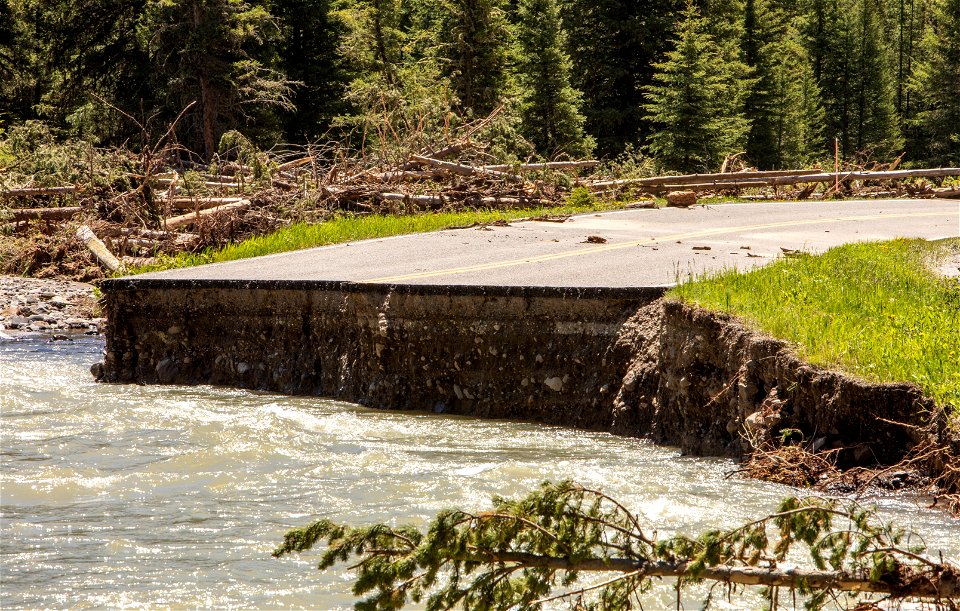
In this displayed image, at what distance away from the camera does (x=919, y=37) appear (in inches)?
3447

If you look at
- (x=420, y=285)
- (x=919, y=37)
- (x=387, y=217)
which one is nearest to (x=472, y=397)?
(x=420, y=285)

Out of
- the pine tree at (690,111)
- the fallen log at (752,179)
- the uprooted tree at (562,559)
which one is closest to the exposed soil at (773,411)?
the uprooted tree at (562,559)

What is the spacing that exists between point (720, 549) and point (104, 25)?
41428 mm

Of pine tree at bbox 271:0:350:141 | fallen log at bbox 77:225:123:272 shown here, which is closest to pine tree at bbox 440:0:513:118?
pine tree at bbox 271:0:350:141

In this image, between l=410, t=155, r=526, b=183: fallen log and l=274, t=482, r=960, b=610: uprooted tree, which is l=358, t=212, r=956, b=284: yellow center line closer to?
l=410, t=155, r=526, b=183: fallen log

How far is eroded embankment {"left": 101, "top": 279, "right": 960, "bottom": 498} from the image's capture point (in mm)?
7352

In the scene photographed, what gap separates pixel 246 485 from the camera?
Answer: 7574mm

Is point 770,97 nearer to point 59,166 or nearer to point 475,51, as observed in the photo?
point 475,51

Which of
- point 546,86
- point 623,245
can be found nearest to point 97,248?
point 623,245

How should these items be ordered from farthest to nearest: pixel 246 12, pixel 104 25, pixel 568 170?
pixel 104 25 < pixel 246 12 < pixel 568 170

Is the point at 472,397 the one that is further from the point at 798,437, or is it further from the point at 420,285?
the point at 798,437

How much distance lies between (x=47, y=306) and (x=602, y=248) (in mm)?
9105

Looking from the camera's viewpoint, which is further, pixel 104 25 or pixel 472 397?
pixel 104 25

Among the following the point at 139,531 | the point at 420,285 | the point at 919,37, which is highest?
the point at 919,37
